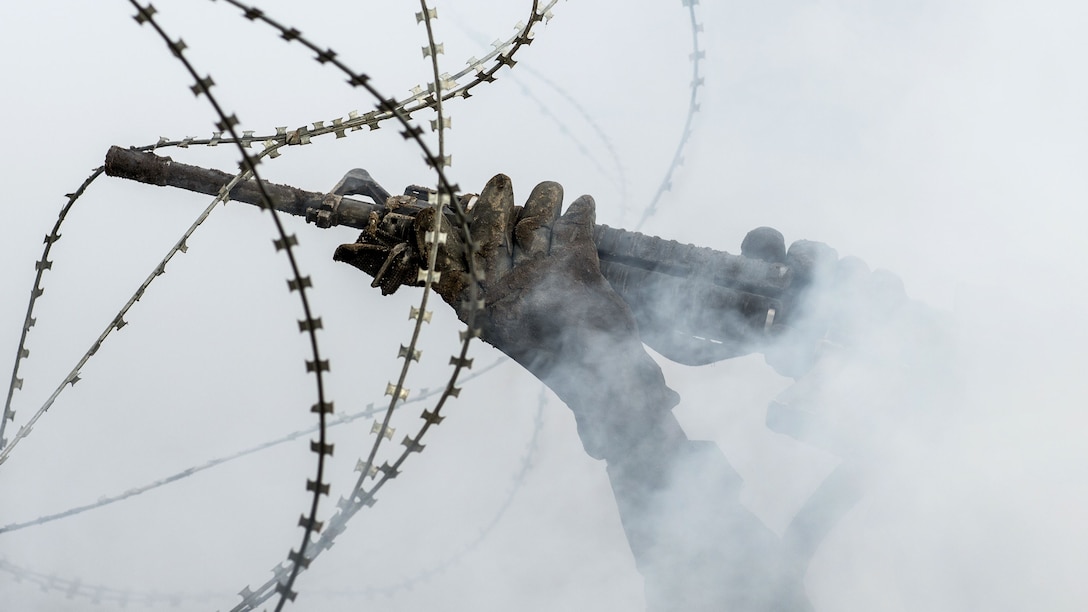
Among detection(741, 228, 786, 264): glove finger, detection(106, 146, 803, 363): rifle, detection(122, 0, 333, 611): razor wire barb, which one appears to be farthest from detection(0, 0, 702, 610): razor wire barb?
detection(741, 228, 786, 264): glove finger

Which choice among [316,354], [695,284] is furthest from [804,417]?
[316,354]

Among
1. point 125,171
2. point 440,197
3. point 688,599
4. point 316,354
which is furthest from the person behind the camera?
point 125,171

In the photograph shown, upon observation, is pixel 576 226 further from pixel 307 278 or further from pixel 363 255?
pixel 307 278

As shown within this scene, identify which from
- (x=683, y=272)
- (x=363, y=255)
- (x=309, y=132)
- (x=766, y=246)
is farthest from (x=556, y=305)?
(x=309, y=132)

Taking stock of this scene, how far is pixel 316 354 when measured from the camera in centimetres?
360

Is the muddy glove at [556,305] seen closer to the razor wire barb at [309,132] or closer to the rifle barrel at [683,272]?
the rifle barrel at [683,272]

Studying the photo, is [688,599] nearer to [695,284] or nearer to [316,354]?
[695,284]

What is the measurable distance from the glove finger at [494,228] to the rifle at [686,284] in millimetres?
183

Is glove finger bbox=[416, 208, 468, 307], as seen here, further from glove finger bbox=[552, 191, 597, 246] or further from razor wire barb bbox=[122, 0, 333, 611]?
razor wire barb bbox=[122, 0, 333, 611]

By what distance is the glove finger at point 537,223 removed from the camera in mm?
5406

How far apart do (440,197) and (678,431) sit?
190 centimetres

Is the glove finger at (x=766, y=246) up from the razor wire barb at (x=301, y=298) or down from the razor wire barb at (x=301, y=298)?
up

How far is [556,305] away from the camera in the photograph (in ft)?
17.2

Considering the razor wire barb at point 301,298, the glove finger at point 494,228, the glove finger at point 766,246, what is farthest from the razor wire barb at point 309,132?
the glove finger at point 766,246
